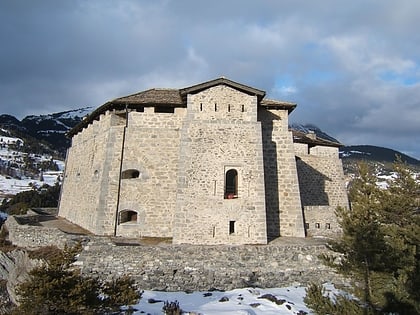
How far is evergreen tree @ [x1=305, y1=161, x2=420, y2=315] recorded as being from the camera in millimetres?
8602

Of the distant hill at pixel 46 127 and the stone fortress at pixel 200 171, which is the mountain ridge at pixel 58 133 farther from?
the stone fortress at pixel 200 171

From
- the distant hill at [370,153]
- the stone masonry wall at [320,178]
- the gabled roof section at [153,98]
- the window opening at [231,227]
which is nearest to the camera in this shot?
the window opening at [231,227]

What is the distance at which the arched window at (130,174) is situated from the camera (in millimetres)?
17719

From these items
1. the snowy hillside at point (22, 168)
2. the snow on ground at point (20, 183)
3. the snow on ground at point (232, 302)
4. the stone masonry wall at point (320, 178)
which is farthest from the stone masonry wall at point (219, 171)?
the snowy hillside at point (22, 168)

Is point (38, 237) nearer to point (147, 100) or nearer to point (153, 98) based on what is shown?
point (147, 100)

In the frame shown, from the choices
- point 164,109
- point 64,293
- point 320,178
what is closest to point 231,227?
point 164,109

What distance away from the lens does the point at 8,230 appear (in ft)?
66.6

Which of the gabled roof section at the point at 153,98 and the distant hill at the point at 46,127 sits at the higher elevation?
the distant hill at the point at 46,127

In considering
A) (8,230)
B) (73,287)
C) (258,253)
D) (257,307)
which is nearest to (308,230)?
(258,253)

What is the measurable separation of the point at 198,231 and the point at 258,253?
9.43 feet

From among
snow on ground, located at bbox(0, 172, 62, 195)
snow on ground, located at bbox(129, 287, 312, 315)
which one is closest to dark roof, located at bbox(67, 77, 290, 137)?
snow on ground, located at bbox(129, 287, 312, 315)

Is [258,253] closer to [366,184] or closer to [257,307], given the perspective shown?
[257,307]

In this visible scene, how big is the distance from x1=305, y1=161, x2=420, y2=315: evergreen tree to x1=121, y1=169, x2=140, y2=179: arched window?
11019 millimetres

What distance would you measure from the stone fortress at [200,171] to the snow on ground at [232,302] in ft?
10.3
